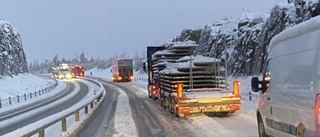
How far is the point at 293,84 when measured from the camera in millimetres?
7148

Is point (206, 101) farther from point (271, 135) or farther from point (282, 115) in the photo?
point (282, 115)

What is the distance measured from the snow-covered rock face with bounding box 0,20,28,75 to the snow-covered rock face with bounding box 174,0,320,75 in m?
27.8

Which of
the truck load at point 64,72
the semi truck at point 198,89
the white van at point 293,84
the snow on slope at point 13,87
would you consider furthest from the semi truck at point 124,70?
the white van at point 293,84

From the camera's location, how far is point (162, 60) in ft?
81.9

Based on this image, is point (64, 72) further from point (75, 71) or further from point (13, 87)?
point (13, 87)

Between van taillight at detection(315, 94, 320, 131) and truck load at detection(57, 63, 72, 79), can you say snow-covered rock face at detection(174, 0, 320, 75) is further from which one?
truck load at detection(57, 63, 72, 79)

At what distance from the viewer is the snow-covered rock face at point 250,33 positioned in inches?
1334

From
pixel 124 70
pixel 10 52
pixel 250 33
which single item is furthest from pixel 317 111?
pixel 10 52

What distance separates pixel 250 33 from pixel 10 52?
3982 centimetres

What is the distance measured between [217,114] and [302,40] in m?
11.6

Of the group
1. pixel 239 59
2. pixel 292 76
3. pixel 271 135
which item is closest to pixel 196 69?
pixel 271 135

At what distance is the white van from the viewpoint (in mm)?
6160

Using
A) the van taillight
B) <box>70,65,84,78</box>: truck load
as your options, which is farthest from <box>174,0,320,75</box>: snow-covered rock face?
<box>70,65,84,78</box>: truck load

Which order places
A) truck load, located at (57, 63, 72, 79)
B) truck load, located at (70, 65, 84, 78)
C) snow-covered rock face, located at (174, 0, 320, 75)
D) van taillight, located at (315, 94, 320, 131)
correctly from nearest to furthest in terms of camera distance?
van taillight, located at (315, 94, 320, 131) < snow-covered rock face, located at (174, 0, 320, 75) < truck load, located at (57, 63, 72, 79) < truck load, located at (70, 65, 84, 78)
